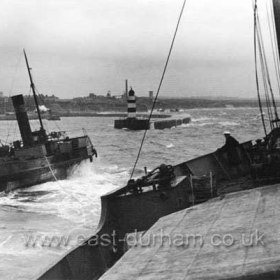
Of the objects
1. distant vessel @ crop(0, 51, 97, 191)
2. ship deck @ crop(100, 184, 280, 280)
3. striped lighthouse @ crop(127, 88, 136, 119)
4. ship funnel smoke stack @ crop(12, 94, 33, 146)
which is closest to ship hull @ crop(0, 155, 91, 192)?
distant vessel @ crop(0, 51, 97, 191)

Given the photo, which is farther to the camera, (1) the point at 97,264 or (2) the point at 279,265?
(1) the point at 97,264

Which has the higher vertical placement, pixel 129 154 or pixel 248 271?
pixel 248 271

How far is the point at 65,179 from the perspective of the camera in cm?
2884

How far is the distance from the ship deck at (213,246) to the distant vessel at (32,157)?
68.4 feet

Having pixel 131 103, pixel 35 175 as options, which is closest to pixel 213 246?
pixel 35 175

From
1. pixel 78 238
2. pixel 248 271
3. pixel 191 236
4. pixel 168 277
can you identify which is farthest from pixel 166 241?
pixel 78 238

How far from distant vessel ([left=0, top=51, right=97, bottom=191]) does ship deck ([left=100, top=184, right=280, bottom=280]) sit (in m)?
20.9

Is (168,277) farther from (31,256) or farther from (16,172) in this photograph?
(16,172)

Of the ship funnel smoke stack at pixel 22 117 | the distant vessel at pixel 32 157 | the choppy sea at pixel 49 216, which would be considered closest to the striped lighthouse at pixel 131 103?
the choppy sea at pixel 49 216

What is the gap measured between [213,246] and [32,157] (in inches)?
925

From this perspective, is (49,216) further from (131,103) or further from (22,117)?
(131,103)

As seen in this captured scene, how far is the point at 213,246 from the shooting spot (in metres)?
4.26

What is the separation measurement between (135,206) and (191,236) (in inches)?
132

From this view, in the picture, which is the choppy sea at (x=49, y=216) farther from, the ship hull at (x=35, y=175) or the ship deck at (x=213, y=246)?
the ship deck at (x=213, y=246)
